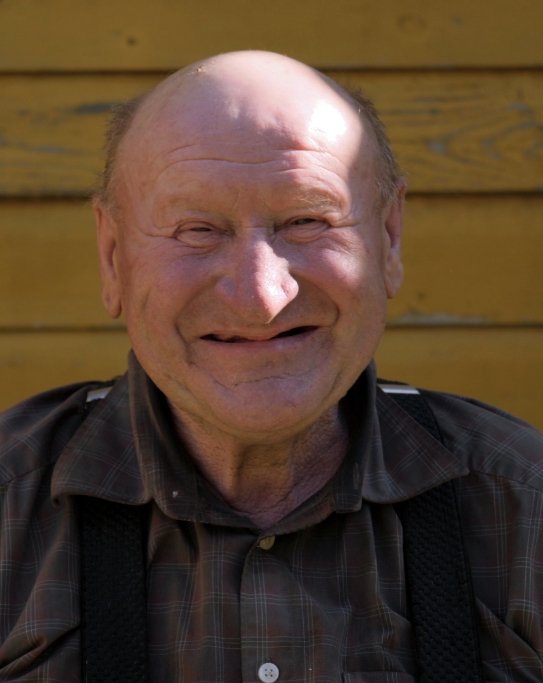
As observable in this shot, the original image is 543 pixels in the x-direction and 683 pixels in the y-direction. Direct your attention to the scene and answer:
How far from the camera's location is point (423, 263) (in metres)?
2.66

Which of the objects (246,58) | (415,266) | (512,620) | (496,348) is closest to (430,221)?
(415,266)

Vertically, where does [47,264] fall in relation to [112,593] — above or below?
above

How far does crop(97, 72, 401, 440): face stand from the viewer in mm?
1812

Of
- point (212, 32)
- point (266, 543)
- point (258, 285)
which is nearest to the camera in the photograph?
point (258, 285)

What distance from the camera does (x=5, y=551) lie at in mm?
1891

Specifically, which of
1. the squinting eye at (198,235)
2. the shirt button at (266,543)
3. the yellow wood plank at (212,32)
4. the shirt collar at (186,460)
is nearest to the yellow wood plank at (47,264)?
the yellow wood plank at (212,32)

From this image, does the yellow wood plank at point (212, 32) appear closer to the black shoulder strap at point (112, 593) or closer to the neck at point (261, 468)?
the neck at point (261, 468)

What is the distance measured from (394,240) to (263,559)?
1.91ft

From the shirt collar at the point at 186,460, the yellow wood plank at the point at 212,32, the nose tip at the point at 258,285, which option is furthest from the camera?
the yellow wood plank at the point at 212,32

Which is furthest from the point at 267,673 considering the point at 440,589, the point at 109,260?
the point at 109,260

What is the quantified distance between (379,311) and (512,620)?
0.52 metres

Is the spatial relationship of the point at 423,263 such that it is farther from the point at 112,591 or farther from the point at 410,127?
the point at 112,591

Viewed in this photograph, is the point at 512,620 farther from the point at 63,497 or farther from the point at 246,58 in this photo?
the point at 246,58

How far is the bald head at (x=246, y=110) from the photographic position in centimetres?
183
